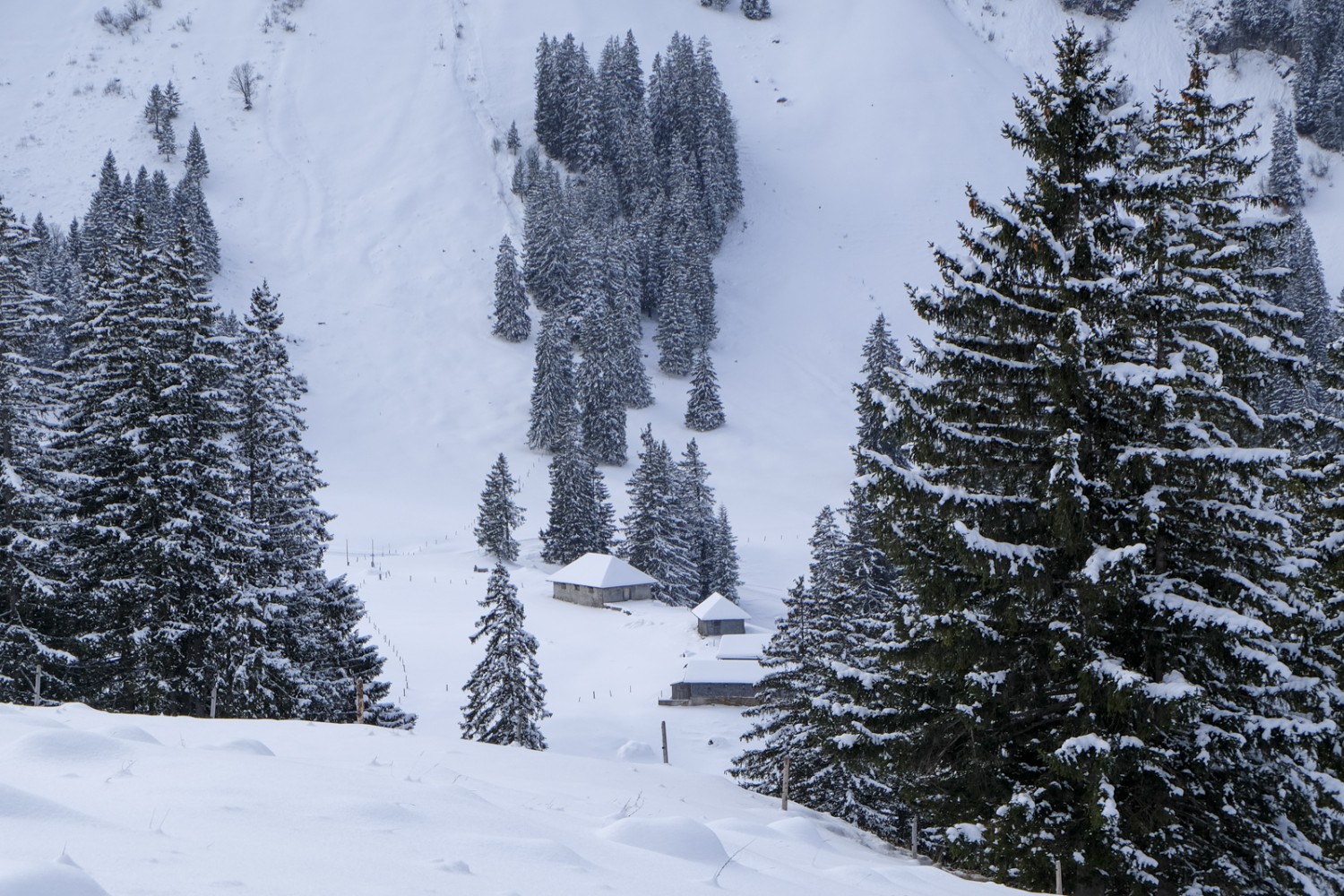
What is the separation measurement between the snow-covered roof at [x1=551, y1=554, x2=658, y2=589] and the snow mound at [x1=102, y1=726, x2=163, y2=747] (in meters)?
50.4

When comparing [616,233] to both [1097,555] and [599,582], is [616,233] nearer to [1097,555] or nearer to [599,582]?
[599,582]

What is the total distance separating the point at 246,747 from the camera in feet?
32.0

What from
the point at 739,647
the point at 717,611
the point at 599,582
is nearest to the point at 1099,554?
the point at 739,647

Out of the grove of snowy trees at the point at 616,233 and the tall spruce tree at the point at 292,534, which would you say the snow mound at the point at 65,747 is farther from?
the grove of snowy trees at the point at 616,233

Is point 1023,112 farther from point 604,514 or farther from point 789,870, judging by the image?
point 604,514

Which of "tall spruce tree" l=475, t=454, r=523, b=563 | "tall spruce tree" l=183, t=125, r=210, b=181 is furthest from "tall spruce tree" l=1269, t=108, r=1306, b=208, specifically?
"tall spruce tree" l=183, t=125, r=210, b=181

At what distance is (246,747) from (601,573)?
5102 centimetres

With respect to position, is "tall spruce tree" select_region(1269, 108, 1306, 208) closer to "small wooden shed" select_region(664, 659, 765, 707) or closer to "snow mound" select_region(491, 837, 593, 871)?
"small wooden shed" select_region(664, 659, 765, 707)

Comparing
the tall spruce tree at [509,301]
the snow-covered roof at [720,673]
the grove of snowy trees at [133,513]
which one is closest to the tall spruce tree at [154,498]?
the grove of snowy trees at [133,513]

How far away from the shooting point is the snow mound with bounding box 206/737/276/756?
30.9 ft

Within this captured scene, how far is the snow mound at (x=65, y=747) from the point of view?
302 inches

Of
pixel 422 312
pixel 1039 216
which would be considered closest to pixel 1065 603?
pixel 1039 216

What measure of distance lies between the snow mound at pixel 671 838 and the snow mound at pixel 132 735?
14.3 feet

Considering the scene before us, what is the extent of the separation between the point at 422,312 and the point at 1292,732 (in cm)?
9866
